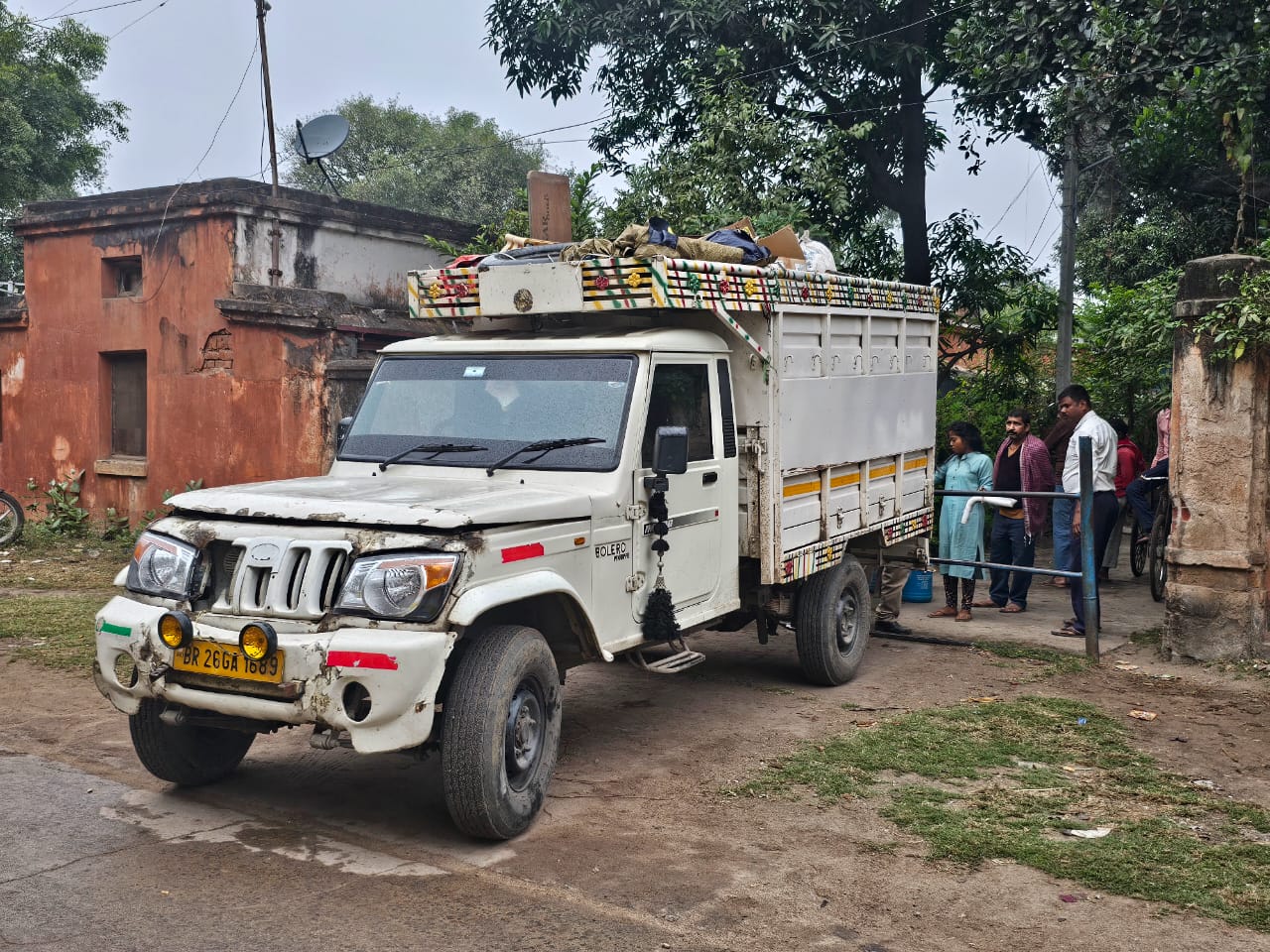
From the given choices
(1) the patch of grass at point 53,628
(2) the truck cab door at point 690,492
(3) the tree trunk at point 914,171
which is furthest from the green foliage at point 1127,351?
(1) the patch of grass at point 53,628

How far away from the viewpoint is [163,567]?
5023 millimetres

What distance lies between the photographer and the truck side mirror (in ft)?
18.7

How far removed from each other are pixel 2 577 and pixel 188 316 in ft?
10.8

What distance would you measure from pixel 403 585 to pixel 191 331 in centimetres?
974

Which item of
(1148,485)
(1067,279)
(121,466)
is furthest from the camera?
(1067,279)

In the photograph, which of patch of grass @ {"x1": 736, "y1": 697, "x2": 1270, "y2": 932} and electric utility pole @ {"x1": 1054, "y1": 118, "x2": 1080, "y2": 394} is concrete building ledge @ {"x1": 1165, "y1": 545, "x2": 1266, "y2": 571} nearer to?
patch of grass @ {"x1": 736, "y1": 697, "x2": 1270, "y2": 932}

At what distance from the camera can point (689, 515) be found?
630 centimetres

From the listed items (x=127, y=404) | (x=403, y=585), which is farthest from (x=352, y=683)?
(x=127, y=404)

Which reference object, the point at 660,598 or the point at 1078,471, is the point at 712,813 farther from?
the point at 1078,471

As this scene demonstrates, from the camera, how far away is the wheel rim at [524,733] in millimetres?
5012

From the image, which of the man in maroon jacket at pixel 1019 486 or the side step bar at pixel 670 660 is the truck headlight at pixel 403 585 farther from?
the man in maroon jacket at pixel 1019 486

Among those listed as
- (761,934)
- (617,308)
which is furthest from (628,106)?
(761,934)

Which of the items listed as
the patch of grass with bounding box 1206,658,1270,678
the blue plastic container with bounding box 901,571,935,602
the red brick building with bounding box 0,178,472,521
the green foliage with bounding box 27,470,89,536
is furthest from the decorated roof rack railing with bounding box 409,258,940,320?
the green foliage with bounding box 27,470,89,536

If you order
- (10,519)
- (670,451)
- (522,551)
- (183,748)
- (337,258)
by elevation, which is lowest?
(183,748)
